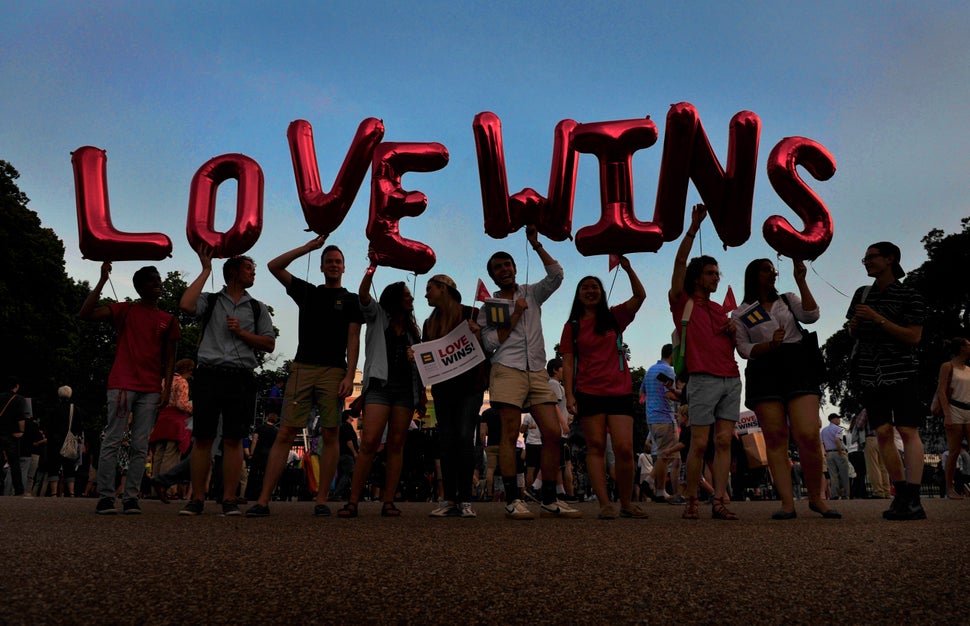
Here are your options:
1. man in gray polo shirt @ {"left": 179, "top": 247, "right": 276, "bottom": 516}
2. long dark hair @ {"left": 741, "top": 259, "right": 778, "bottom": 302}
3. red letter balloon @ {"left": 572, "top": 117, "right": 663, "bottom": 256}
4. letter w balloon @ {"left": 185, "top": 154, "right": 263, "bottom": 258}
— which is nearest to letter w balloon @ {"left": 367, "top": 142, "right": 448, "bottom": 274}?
letter w balloon @ {"left": 185, "top": 154, "right": 263, "bottom": 258}

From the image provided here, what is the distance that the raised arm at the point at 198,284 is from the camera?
5.71 meters

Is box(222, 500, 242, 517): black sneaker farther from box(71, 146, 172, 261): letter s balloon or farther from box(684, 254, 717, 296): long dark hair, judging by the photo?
box(684, 254, 717, 296): long dark hair

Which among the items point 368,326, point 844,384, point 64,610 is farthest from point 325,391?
point 844,384

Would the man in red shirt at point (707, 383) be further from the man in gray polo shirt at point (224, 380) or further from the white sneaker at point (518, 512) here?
the man in gray polo shirt at point (224, 380)

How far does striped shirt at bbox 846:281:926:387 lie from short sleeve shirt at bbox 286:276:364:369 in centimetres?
409

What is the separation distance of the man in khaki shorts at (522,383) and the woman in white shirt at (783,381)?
165 cm

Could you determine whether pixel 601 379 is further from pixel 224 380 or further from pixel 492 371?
pixel 224 380

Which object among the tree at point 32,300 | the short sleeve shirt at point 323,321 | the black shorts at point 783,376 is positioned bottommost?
the black shorts at point 783,376

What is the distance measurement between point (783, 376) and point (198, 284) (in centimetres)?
489

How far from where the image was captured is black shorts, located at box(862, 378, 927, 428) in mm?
5252

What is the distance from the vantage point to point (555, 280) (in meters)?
6.07

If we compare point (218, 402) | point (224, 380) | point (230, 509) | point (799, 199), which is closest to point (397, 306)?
point (224, 380)

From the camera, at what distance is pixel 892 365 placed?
538cm

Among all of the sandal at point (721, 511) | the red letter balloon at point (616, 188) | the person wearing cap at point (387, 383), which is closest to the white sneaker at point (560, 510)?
the sandal at point (721, 511)
